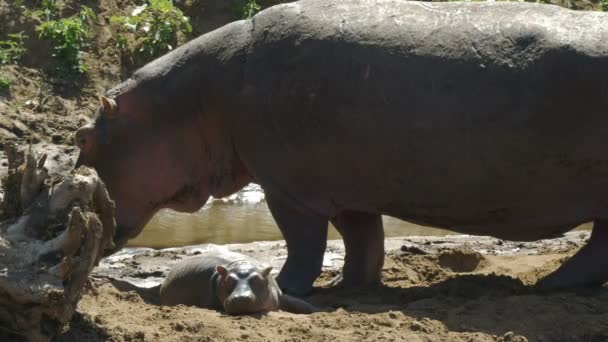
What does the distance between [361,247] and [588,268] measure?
152 cm

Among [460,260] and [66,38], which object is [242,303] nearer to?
[460,260]

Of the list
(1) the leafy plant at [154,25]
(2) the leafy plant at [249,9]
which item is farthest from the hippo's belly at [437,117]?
(2) the leafy plant at [249,9]

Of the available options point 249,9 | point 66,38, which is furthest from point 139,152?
point 249,9

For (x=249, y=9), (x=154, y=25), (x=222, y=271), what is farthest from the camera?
(x=249, y=9)

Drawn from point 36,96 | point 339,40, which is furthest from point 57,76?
point 339,40

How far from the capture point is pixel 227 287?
23.1ft

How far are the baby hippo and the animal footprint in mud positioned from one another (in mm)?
2229

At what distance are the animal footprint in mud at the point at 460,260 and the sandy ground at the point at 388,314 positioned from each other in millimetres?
530

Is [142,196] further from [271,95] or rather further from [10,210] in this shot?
[10,210]

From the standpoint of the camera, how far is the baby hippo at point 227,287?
6770mm

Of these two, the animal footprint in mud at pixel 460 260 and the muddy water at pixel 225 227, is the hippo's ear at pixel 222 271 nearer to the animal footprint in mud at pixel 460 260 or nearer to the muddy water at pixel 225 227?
the animal footprint in mud at pixel 460 260

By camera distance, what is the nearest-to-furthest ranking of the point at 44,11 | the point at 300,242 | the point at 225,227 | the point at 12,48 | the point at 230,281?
the point at 230,281
the point at 300,242
the point at 225,227
the point at 12,48
the point at 44,11

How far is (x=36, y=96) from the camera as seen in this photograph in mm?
12805

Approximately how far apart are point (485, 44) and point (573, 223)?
1203 millimetres
